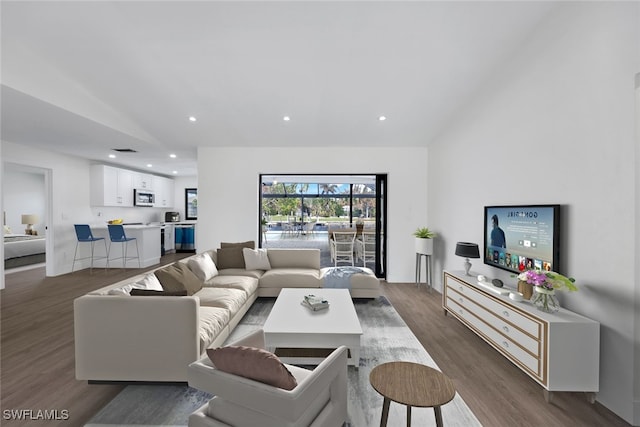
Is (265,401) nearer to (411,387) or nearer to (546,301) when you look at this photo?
(411,387)

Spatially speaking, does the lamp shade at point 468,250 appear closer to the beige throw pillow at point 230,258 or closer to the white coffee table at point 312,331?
the white coffee table at point 312,331

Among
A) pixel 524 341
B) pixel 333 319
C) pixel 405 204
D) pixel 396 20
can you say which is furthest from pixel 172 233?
pixel 524 341

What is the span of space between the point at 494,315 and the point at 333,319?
1486mm

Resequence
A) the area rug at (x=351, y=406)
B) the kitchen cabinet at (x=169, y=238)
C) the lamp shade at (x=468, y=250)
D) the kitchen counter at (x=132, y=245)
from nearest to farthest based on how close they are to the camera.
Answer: the area rug at (x=351, y=406), the lamp shade at (x=468, y=250), the kitchen counter at (x=132, y=245), the kitchen cabinet at (x=169, y=238)

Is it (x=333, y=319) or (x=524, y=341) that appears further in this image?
(x=333, y=319)

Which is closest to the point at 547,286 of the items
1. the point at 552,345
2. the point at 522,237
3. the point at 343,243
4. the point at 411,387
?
the point at 552,345

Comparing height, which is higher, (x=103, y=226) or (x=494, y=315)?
(x=103, y=226)

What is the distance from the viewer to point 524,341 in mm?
2158

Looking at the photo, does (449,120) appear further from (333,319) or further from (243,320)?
(243,320)

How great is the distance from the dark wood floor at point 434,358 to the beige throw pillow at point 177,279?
0.85m

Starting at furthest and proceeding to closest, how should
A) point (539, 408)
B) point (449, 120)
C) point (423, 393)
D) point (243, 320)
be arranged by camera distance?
point (449, 120) → point (243, 320) → point (539, 408) → point (423, 393)

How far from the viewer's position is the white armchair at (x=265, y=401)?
43.9 inches

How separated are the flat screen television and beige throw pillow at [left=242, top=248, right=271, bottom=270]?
9.98ft

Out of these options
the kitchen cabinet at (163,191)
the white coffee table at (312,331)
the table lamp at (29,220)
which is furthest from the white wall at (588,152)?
the table lamp at (29,220)
